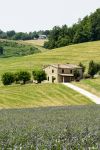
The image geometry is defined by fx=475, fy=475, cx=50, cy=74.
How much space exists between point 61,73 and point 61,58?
128 feet

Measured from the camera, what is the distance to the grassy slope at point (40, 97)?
2938 inches

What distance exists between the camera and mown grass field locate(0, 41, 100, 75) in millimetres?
148500

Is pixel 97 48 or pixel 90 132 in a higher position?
pixel 90 132

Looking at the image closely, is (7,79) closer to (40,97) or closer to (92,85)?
(92,85)

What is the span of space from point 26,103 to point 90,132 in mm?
55519

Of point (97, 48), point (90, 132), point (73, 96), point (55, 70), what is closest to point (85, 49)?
point (97, 48)

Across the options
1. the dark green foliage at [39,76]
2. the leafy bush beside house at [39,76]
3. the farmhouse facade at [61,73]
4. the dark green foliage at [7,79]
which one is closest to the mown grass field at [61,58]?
the farmhouse facade at [61,73]

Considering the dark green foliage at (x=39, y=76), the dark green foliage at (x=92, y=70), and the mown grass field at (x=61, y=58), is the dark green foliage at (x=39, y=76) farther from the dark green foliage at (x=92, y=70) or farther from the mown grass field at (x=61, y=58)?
the mown grass field at (x=61, y=58)

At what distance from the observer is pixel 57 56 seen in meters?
163

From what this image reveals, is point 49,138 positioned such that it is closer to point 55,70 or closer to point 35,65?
point 55,70

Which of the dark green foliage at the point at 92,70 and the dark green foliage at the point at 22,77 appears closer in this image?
the dark green foliage at the point at 22,77

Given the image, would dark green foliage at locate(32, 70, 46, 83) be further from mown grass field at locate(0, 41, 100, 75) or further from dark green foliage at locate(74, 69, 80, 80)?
mown grass field at locate(0, 41, 100, 75)

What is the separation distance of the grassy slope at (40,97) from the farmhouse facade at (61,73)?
22.9 m

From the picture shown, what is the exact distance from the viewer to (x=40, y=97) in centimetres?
8138
